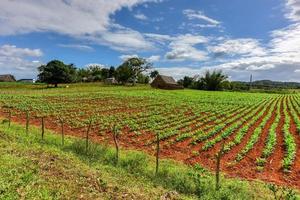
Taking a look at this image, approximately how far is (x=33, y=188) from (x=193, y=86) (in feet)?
327

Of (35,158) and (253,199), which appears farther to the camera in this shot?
(35,158)

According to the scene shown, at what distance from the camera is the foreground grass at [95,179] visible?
7551 mm

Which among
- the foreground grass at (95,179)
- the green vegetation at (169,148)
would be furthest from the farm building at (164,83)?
the foreground grass at (95,179)

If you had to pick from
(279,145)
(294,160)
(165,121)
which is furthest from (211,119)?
(294,160)

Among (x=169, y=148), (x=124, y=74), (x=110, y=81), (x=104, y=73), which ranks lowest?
(x=169, y=148)

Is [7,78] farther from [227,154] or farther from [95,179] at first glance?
[95,179]

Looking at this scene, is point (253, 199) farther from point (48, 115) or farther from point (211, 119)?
point (48, 115)

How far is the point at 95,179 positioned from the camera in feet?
28.1

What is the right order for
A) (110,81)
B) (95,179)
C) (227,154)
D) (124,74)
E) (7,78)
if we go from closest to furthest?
(95,179) → (227,154) → (124,74) → (110,81) → (7,78)

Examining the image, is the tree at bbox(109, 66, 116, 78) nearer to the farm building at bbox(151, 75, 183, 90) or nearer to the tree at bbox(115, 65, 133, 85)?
the tree at bbox(115, 65, 133, 85)

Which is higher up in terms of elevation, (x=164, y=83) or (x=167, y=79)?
(x=167, y=79)

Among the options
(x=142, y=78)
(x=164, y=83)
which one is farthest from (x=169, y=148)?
(x=142, y=78)

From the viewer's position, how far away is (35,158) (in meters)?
10.1

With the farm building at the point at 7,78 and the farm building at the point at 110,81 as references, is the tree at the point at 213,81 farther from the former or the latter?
the farm building at the point at 7,78
